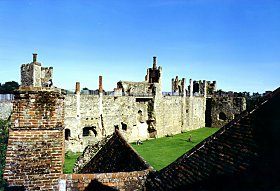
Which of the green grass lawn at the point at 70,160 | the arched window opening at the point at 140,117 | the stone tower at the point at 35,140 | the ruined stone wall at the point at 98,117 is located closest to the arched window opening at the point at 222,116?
the arched window opening at the point at 140,117

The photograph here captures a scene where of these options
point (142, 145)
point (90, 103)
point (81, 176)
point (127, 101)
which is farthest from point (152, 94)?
point (81, 176)

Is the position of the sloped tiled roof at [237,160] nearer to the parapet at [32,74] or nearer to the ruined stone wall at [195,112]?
the parapet at [32,74]

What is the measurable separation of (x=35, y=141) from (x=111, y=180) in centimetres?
193

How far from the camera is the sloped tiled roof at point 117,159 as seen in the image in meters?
8.14

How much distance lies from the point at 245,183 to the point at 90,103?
71.0 feet

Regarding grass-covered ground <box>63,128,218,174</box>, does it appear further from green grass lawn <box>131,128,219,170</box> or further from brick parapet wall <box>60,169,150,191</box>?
brick parapet wall <box>60,169,150,191</box>

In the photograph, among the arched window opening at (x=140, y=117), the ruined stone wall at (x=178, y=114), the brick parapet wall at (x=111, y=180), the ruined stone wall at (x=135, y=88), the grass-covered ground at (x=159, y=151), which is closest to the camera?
the brick parapet wall at (x=111, y=180)

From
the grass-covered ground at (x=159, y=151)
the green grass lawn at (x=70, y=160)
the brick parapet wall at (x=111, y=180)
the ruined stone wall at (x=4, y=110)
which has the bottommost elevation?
the green grass lawn at (x=70, y=160)

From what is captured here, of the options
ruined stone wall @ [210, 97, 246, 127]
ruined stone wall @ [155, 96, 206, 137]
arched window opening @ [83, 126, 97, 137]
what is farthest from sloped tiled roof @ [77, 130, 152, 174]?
ruined stone wall @ [210, 97, 246, 127]

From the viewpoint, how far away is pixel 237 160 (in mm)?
5566

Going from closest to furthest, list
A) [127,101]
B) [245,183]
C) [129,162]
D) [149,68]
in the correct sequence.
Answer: [245,183] → [129,162] → [127,101] → [149,68]

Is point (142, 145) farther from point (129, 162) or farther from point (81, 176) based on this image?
point (81, 176)

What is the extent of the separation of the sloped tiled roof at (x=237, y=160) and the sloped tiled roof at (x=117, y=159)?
3.88 feet

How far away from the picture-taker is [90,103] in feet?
83.9
